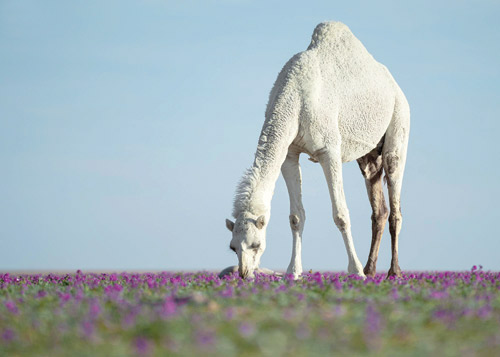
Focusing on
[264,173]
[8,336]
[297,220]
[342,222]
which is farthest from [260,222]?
[8,336]

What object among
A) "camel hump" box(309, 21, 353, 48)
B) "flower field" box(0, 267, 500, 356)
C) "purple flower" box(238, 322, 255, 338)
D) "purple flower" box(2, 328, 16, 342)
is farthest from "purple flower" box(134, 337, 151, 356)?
"camel hump" box(309, 21, 353, 48)

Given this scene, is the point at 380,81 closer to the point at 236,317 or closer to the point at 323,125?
the point at 323,125

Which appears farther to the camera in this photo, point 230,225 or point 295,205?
point 295,205

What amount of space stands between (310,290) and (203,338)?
449cm

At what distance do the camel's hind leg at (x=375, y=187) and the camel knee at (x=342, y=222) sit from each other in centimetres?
300

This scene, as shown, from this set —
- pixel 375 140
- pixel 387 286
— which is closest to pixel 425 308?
pixel 387 286

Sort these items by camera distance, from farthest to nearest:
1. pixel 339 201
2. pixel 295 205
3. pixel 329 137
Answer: pixel 295 205
pixel 339 201
pixel 329 137

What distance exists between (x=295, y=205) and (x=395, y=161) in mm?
3759

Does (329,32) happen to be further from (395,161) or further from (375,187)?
(375,187)

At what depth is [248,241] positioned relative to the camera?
11.6 metres

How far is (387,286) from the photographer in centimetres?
1042

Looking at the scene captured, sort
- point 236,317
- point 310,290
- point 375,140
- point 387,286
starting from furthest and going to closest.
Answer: point 375,140, point 387,286, point 310,290, point 236,317

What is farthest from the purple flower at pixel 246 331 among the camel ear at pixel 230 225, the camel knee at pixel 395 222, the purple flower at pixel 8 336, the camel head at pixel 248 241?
the camel knee at pixel 395 222

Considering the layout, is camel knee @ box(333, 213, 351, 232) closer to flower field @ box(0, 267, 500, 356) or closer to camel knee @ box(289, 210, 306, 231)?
camel knee @ box(289, 210, 306, 231)
